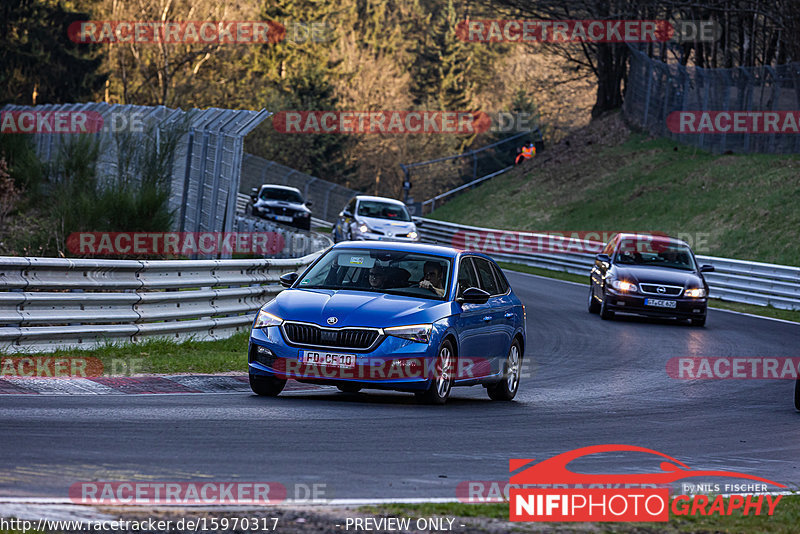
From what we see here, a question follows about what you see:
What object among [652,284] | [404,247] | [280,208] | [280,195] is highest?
[404,247]

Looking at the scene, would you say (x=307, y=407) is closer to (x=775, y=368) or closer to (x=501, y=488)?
(x=501, y=488)

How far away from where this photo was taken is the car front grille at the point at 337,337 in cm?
1035

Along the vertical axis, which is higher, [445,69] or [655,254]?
[445,69]

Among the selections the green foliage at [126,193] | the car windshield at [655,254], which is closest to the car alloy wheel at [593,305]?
the car windshield at [655,254]

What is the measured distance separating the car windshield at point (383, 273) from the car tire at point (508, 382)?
1.38 meters

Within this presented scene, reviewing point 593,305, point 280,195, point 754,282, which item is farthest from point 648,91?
point 593,305

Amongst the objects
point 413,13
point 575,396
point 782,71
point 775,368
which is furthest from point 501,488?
point 413,13

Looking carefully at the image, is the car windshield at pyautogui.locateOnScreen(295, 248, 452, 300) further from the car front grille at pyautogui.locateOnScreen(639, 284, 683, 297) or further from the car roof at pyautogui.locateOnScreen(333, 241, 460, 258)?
the car front grille at pyautogui.locateOnScreen(639, 284, 683, 297)

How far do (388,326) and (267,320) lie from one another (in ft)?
3.63

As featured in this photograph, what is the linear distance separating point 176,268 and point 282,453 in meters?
6.83

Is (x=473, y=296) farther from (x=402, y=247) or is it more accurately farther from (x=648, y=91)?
(x=648, y=91)

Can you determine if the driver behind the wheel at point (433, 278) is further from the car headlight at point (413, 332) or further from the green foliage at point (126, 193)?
the green foliage at point (126, 193)

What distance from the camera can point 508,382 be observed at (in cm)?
1241

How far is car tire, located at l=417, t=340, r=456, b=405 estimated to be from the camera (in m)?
10.8
